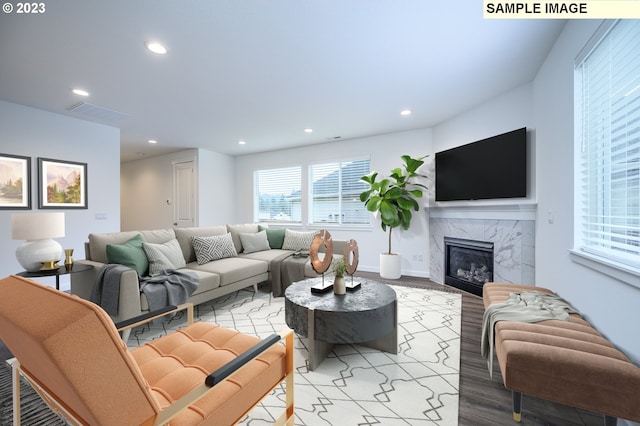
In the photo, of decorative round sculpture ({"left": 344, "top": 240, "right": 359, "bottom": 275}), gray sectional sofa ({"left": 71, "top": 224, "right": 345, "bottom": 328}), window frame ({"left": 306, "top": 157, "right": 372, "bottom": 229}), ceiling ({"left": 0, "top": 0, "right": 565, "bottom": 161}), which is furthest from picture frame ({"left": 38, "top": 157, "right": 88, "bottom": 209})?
decorative round sculpture ({"left": 344, "top": 240, "right": 359, "bottom": 275})

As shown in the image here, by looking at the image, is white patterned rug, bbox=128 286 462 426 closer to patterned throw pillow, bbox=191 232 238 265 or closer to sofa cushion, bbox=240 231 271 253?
patterned throw pillow, bbox=191 232 238 265

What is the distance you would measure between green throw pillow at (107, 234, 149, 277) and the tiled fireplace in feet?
13.2

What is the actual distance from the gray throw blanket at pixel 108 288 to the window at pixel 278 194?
3.97 m

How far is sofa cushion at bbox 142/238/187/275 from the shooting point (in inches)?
105

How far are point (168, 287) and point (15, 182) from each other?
3.07m

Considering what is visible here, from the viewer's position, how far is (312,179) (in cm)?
579

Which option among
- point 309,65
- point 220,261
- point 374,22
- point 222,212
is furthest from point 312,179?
point 374,22

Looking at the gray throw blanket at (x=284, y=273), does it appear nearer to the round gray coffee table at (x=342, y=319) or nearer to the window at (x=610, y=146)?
the round gray coffee table at (x=342, y=319)

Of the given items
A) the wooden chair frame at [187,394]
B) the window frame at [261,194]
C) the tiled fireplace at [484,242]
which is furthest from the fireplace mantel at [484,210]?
the wooden chair frame at [187,394]

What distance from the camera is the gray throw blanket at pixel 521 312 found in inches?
66.7

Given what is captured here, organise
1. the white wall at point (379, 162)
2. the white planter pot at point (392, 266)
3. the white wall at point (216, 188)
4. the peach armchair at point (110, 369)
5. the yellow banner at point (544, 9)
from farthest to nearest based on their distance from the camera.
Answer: the white wall at point (216, 188) → the white wall at point (379, 162) → the white planter pot at point (392, 266) → the yellow banner at point (544, 9) → the peach armchair at point (110, 369)

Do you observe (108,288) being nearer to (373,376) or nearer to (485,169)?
(373,376)

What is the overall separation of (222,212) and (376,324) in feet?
17.8

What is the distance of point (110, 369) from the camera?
74 cm
